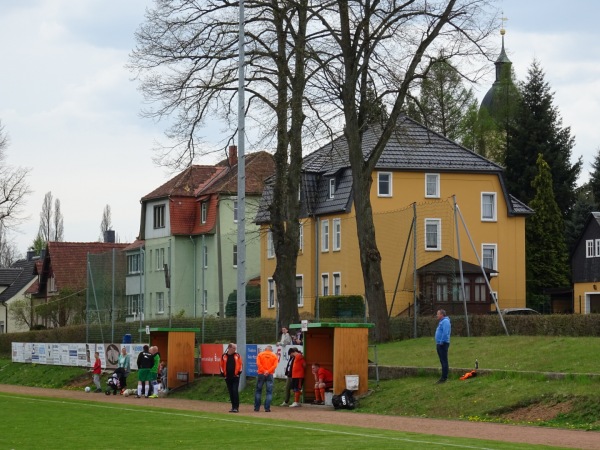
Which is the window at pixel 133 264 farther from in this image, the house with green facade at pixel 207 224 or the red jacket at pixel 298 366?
Result: the red jacket at pixel 298 366

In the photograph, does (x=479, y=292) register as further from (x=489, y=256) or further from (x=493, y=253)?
(x=493, y=253)

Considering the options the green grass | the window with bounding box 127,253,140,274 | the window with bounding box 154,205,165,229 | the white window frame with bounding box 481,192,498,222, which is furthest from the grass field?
the window with bounding box 154,205,165,229

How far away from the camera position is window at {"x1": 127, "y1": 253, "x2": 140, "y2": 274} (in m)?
53.6

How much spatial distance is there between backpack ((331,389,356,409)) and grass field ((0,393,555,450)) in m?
3.59

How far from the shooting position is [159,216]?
85.9m

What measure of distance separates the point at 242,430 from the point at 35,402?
14.0 m

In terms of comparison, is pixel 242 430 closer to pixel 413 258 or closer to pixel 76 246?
pixel 413 258

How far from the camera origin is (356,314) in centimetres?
4581

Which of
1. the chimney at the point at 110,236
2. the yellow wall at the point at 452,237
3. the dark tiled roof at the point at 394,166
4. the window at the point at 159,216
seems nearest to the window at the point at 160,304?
the yellow wall at the point at 452,237

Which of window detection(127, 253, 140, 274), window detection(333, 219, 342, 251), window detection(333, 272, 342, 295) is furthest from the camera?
window detection(333, 272, 342, 295)

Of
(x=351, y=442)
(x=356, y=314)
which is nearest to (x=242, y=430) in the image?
(x=351, y=442)

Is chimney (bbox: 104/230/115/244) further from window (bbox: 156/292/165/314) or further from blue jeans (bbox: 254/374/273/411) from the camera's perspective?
blue jeans (bbox: 254/374/273/411)

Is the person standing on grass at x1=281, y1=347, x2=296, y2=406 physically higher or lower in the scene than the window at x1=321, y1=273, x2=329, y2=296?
lower

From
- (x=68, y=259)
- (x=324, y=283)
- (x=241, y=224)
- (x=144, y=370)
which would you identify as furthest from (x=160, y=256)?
(x=241, y=224)
